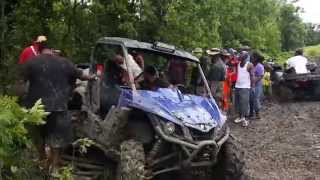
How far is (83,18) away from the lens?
16.1m

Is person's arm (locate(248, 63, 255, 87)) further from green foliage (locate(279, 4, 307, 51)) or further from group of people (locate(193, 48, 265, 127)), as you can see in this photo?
green foliage (locate(279, 4, 307, 51))

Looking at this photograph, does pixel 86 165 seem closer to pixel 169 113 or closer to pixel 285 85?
pixel 169 113

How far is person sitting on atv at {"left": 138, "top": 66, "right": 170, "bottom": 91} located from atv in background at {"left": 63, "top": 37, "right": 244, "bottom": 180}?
0.24ft

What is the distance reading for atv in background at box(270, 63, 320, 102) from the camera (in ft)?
63.5

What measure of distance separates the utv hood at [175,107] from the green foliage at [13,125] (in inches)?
108

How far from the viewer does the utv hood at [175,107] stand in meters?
7.82

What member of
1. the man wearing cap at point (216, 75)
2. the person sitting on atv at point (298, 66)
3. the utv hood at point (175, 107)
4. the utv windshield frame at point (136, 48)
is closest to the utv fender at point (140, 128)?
the utv hood at point (175, 107)

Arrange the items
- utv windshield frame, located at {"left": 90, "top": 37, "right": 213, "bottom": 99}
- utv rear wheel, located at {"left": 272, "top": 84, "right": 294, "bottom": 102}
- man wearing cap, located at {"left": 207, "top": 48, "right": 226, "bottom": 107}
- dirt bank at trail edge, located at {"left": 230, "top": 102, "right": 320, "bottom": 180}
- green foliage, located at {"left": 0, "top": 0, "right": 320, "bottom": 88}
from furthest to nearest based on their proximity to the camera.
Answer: utv rear wheel, located at {"left": 272, "top": 84, "right": 294, "bottom": 102}, green foliage, located at {"left": 0, "top": 0, "right": 320, "bottom": 88}, man wearing cap, located at {"left": 207, "top": 48, "right": 226, "bottom": 107}, dirt bank at trail edge, located at {"left": 230, "top": 102, "right": 320, "bottom": 180}, utv windshield frame, located at {"left": 90, "top": 37, "right": 213, "bottom": 99}

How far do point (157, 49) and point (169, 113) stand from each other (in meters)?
1.50

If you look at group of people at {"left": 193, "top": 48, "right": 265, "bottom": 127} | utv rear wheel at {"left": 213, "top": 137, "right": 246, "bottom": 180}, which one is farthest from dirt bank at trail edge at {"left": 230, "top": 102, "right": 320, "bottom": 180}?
utv rear wheel at {"left": 213, "top": 137, "right": 246, "bottom": 180}

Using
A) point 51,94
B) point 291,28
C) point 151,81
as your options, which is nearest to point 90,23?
point 151,81

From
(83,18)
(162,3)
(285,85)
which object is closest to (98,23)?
(83,18)

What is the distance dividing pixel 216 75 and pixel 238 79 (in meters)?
0.52

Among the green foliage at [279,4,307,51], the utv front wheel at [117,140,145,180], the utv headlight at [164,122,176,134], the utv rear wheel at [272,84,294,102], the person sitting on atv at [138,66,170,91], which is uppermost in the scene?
the person sitting on atv at [138,66,170,91]
